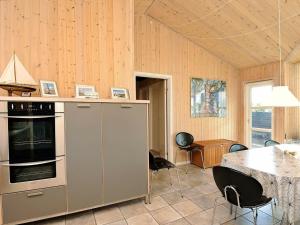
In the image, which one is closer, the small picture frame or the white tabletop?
the white tabletop

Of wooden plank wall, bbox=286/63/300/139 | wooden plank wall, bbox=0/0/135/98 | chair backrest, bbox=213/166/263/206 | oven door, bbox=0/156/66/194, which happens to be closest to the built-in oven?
oven door, bbox=0/156/66/194

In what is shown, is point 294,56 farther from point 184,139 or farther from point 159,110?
point 159,110

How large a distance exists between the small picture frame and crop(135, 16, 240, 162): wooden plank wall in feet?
4.92

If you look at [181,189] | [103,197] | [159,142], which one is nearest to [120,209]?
[103,197]

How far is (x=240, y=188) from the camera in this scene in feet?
Answer: 5.48

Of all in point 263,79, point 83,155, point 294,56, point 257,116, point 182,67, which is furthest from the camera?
point 257,116

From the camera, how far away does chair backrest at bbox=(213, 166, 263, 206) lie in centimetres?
157

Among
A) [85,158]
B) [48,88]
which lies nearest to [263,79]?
[85,158]

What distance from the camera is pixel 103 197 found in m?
2.39

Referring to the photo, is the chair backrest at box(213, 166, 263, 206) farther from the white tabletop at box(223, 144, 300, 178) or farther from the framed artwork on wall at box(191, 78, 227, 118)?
the framed artwork on wall at box(191, 78, 227, 118)

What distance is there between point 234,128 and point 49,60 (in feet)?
15.4

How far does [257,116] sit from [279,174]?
378 centimetres

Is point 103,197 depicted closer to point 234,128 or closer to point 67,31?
point 67,31

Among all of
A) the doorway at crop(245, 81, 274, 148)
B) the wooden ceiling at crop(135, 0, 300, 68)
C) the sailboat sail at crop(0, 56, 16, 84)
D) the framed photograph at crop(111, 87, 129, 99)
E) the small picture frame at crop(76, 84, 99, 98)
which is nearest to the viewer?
the sailboat sail at crop(0, 56, 16, 84)
